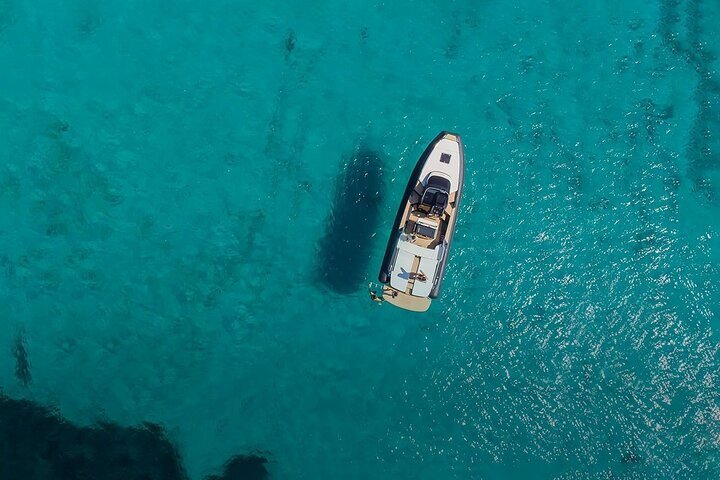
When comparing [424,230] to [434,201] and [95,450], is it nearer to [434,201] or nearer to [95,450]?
[434,201]

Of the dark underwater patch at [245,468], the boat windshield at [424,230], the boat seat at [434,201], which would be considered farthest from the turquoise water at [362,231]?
the boat windshield at [424,230]

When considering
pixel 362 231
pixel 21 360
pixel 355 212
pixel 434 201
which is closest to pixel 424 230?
pixel 434 201

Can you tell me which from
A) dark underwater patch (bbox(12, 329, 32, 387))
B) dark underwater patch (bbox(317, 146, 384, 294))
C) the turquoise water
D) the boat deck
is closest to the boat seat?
the turquoise water

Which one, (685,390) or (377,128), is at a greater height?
(377,128)

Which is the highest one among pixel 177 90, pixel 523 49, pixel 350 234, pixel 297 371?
pixel 523 49

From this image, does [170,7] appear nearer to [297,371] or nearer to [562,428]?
[297,371]

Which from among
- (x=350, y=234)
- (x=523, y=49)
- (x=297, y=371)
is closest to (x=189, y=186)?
(x=350, y=234)
